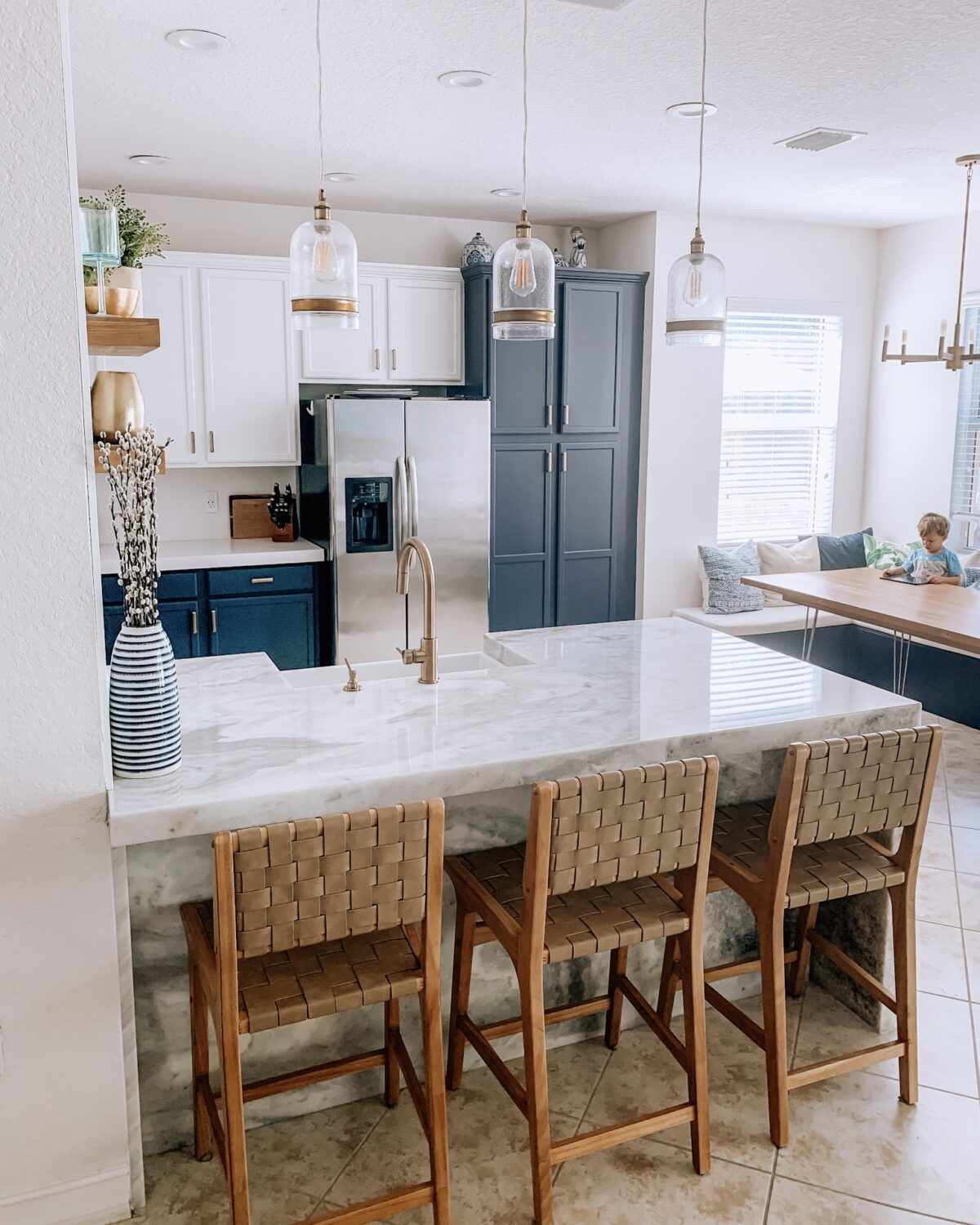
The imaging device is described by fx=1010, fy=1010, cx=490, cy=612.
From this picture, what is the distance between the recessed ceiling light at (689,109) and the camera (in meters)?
3.63

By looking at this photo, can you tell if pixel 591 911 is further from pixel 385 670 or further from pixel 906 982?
pixel 385 670

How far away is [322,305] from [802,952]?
207 cm

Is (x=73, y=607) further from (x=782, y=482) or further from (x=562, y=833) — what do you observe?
(x=782, y=482)

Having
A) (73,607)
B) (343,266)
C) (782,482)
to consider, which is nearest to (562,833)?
(73,607)

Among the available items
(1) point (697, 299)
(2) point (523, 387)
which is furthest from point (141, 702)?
(2) point (523, 387)

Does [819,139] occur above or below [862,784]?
above

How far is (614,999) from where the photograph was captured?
98.3 inches

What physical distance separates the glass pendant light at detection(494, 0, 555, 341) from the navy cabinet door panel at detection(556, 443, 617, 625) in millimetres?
3122

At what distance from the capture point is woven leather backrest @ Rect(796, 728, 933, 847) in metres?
2.12

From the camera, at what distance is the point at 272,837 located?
167cm

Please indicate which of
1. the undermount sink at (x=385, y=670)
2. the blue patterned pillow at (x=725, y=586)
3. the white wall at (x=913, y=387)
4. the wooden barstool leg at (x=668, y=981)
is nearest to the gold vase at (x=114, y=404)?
the undermount sink at (x=385, y=670)

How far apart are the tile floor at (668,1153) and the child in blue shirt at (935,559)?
3.02 metres

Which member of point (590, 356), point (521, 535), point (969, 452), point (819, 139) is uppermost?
point (819, 139)

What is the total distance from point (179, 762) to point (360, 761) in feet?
1.18
